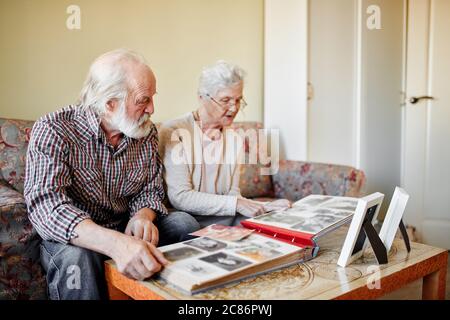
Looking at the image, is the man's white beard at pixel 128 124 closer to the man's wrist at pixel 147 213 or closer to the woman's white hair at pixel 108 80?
the woman's white hair at pixel 108 80

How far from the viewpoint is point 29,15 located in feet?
5.87

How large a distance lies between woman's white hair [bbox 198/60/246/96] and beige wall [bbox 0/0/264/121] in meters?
0.68

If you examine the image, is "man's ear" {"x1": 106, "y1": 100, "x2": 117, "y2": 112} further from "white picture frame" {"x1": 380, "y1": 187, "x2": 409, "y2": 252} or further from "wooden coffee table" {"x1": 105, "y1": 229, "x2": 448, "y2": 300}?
"white picture frame" {"x1": 380, "y1": 187, "x2": 409, "y2": 252}

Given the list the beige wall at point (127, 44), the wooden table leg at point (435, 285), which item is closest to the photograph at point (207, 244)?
the wooden table leg at point (435, 285)

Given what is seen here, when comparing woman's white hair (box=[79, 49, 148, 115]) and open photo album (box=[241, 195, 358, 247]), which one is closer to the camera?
open photo album (box=[241, 195, 358, 247])

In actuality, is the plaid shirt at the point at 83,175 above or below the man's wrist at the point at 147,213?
above

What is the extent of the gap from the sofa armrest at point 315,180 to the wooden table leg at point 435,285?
89 centimetres

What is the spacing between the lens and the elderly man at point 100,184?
3.49 feet

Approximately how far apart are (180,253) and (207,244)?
0.27ft

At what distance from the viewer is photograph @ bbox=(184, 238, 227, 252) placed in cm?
102

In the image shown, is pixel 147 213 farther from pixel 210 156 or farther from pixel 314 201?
pixel 314 201

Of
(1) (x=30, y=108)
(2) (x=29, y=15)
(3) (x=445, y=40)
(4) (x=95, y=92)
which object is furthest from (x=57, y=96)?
(3) (x=445, y=40)

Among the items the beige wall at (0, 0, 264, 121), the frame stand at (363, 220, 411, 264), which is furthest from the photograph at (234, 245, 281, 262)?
the beige wall at (0, 0, 264, 121)
